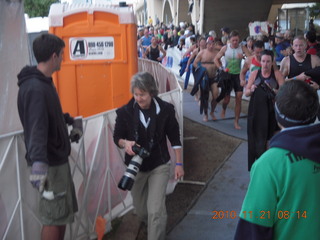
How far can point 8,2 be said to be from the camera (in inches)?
168

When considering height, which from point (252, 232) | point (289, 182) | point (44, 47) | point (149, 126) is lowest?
A: point (252, 232)

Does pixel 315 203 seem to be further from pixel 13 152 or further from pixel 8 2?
pixel 8 2

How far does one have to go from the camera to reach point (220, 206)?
15.9ft

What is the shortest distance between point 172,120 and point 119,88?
7.98 feet

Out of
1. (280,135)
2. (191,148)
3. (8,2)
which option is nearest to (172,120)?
(280,135)

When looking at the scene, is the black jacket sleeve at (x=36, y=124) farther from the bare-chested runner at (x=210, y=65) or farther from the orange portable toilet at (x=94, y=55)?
the bare-chested runner at (x=210, y=65)

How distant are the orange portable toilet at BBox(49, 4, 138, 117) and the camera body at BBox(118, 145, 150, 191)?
2654 mm

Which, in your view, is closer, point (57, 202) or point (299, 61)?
point (57, 202)

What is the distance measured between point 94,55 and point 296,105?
4.35 meters

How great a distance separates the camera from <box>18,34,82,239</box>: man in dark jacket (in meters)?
2.73

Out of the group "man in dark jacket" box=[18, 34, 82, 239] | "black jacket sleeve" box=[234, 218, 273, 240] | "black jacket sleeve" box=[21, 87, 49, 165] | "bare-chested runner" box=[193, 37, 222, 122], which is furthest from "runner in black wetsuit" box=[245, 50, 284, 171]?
"bare-chested runner" box=[193, 37, 222, 122]

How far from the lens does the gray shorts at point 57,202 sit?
9.77 ft

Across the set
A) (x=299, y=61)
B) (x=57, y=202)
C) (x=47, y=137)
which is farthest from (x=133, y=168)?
(x=299, y=61)
